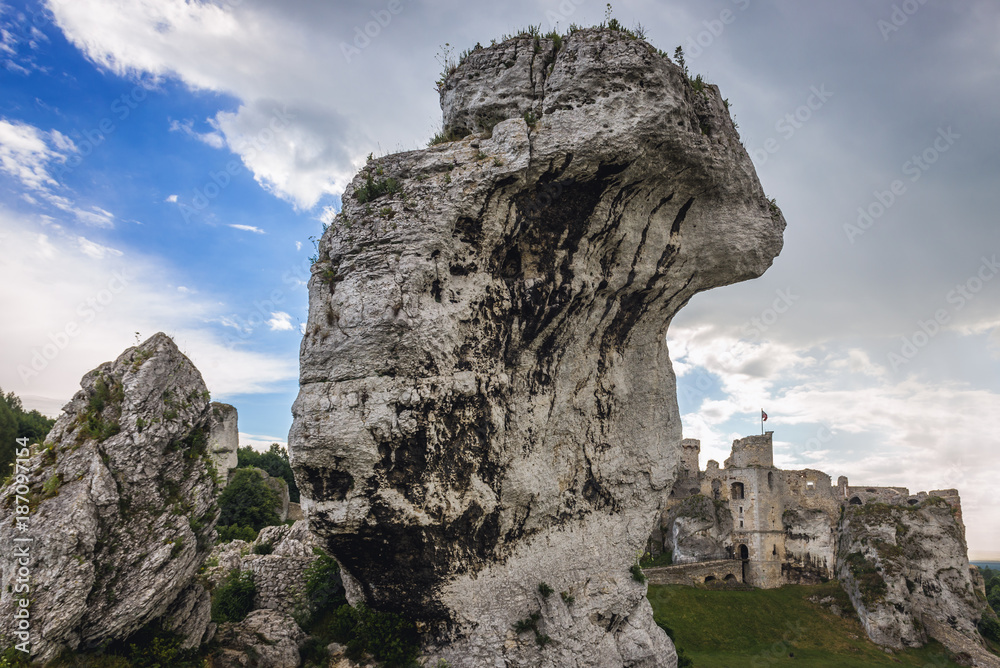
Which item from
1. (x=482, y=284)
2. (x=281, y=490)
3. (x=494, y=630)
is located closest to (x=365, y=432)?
(x=482, y=284)

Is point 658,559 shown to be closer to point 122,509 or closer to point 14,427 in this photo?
point 122,509

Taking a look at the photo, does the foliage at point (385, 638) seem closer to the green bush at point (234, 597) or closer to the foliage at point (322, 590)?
the foliage at point (322, 590)

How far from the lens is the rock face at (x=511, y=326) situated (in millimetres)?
12852

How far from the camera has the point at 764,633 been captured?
35.5m

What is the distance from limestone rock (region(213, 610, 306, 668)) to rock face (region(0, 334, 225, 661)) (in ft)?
3.79

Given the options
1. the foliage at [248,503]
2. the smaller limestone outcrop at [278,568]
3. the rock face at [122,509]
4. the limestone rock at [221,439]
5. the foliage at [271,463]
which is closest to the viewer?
the rock face at [122,509]

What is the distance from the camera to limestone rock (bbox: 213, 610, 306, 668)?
14977 mm

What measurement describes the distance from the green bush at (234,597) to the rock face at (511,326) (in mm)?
4972

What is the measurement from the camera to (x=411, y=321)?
1270 cm

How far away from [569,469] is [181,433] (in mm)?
10833

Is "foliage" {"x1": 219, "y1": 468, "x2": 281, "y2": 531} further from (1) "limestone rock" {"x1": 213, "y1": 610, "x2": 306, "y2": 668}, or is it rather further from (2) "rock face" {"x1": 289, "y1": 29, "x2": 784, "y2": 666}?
(2) "rock face" {"x1": 289, "y1": 29, "x2": 784, "y2": 666}

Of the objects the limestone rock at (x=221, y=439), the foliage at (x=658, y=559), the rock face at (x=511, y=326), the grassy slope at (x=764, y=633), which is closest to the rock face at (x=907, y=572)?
the grassy slope at (x=764, y=633)

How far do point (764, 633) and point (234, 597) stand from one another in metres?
32.7

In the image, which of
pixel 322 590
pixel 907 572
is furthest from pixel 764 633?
pixel 322 590
